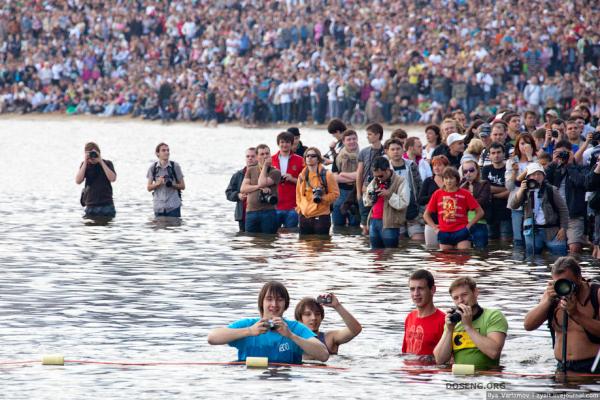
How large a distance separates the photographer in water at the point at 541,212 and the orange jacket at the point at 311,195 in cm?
263

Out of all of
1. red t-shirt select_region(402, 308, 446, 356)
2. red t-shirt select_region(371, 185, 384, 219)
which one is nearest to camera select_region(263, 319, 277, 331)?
red t-shirt select_region(402, 308, 446, 356)

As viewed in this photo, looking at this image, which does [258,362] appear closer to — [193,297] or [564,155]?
[193,297]

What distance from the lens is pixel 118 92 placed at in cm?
6562

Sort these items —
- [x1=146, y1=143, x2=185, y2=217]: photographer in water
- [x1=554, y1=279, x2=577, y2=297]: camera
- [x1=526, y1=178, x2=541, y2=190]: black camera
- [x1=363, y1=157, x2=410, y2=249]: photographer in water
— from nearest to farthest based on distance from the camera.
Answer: [x1=554, y1=279, x2=577, y2=297]: camera → [x1=526, y1=178, x2=541, y2=190]: black camera → [x1=363, y1=157, x2=410, y2=249]: photographer in water → [x1=146, y1=143, x2=185, y2=217]: photographer in water

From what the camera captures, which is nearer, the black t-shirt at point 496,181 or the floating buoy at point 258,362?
the floating buoy at point 258,362

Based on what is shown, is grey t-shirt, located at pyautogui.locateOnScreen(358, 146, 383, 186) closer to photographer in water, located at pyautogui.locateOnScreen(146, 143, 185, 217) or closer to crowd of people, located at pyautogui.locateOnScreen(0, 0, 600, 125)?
photographer in water, located at pyautogui.locateOnScreen(146, 143, 185, 217)

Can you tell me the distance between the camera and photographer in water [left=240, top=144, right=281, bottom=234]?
2202 cm

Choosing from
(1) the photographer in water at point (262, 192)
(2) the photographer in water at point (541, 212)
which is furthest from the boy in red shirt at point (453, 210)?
(1) the photographer in water at point (262, 192)

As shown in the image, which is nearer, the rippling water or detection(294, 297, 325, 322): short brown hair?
the rippling water

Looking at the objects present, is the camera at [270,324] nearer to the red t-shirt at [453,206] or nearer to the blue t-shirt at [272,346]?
the blue t-shirt at [272,346]

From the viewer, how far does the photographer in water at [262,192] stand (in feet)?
72.2

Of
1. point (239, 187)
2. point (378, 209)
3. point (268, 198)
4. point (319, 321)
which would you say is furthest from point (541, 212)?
point (319, 321)

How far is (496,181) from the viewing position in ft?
69.0

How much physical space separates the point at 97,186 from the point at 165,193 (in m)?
1.32
